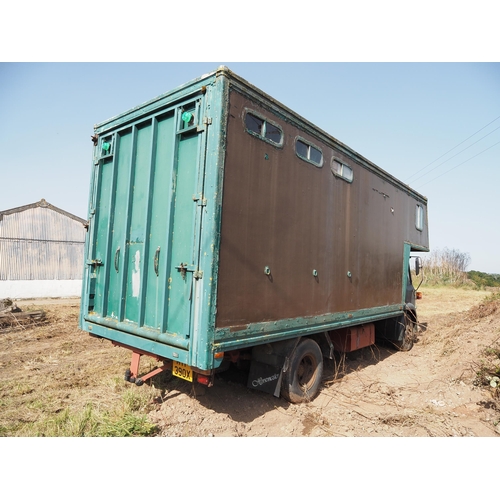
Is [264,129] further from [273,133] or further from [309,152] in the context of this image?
[309,152]

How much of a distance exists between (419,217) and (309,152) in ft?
17.6

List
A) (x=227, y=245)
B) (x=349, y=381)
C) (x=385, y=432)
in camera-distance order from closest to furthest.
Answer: (x=227, y=245) < (x=385, y=432) < (x=349, y=381)

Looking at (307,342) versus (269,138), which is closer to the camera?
(269,138)

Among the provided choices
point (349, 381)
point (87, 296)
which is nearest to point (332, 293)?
point (349, 381)

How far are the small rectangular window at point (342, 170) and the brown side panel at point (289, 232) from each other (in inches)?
3.9

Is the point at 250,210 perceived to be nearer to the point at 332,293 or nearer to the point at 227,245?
the point at 227,245

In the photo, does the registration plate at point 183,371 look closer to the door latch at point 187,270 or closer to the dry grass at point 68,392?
the dry grass at point 68,392

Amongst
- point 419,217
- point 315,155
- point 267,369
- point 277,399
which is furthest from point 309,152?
point 419,217

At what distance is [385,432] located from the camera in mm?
4070

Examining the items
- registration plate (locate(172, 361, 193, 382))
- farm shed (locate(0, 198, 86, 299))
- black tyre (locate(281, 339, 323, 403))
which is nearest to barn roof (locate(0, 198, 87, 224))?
farm shed (locate(0, 198, 86, 299))

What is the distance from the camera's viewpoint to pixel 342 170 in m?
5.46

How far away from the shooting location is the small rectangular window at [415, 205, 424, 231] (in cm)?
861

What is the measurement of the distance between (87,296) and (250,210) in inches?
97.9

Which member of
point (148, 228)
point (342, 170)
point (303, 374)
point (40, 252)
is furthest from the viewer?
point (40, 252)
